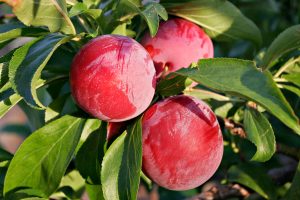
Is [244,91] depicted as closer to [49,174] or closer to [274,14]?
[49,174]

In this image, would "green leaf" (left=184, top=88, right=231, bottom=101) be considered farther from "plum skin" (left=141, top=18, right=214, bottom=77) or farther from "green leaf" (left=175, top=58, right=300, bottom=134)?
"green leaf" (left=175, top=58, right=300, bottom=134)

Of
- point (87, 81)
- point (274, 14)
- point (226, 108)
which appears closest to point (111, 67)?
point (87, 81)

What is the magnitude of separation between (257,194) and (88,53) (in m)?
0.68

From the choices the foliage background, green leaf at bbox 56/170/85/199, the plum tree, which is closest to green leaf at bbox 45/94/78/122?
the foliage background

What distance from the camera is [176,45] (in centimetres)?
94

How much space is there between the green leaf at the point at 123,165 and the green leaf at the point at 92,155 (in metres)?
0.06

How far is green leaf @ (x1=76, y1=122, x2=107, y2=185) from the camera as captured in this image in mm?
Result: 920

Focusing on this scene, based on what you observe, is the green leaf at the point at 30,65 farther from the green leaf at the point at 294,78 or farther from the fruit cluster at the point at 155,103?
the green leaf at the point at 294,78

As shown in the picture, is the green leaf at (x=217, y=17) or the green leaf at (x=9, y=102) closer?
the green leaf at (x=9, y=102)

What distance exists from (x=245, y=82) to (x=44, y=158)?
41cm

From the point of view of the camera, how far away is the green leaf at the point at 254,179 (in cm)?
120

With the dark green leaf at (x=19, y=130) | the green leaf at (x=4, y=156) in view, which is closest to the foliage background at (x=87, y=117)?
the green leaf at (x=4, y=156)

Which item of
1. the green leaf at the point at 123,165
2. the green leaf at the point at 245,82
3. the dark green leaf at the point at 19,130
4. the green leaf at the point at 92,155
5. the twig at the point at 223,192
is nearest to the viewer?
the green leaf at the point at 245,82

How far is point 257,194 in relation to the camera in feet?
4.14
